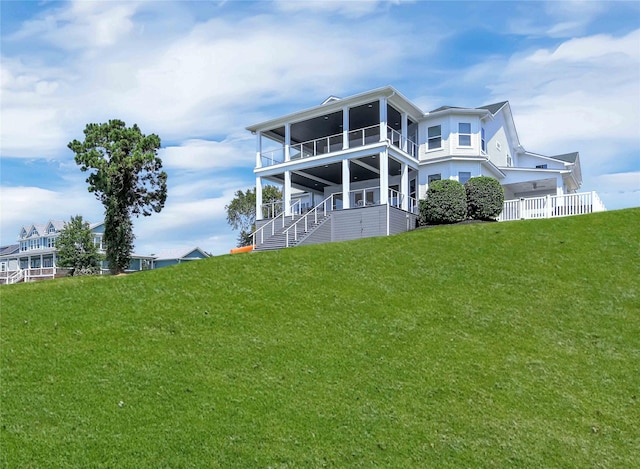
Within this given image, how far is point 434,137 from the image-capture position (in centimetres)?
2608

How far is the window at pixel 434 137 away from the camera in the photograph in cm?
2589

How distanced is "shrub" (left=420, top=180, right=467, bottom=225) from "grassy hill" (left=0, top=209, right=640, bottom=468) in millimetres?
9482

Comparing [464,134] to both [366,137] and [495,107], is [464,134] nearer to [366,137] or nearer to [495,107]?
[366,137]

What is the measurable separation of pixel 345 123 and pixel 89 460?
20.0m

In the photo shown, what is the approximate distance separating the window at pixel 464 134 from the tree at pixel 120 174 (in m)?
18.1

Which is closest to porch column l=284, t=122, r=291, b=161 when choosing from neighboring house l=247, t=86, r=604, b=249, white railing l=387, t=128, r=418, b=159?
neighboring house l=247, t=86, r=604, b=249

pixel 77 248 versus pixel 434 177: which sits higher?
pixel 434 177

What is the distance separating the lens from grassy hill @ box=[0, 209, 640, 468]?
17.5 feet

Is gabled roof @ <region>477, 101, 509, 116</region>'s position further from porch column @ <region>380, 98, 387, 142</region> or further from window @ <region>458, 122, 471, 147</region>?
porch column @ <region>380, 98, 387, 142</region>

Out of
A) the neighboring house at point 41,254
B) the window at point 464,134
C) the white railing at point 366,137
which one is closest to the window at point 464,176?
the window at point 464,134

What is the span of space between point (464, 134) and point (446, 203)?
6.35 m

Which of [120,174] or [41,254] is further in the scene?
[41,254]

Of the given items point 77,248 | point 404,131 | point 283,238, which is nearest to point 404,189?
point 404,131

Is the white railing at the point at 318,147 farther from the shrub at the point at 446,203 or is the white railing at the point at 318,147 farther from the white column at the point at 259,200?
the shrub at the point at 446,203
